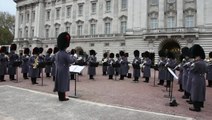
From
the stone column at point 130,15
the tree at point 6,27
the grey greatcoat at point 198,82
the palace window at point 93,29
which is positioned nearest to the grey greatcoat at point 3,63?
the grey greatcoat at point 198,82

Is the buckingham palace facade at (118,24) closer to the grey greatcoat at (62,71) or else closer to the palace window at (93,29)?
the palace window at (93,29)

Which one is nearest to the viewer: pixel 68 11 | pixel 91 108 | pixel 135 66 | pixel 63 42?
pixel 91 108

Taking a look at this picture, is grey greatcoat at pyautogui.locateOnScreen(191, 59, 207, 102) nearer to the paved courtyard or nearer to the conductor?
the paved courtyard

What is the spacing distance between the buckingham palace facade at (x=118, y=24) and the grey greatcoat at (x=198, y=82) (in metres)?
22.5

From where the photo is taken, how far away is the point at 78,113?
688 centimetres

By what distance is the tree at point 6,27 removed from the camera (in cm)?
6534

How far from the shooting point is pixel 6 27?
66938 millimetres

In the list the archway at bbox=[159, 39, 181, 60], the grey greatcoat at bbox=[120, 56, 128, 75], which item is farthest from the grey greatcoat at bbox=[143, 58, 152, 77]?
the archway at bbox=[159, 39, 181, 60]

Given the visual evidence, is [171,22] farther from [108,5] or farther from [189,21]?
[108,5]

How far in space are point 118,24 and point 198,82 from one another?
102ft

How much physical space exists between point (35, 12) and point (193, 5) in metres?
31.3

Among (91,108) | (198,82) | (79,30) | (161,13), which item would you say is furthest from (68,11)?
(91,108)

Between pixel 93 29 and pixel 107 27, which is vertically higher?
pixel 107 27

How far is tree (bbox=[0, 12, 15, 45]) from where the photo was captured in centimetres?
6534
